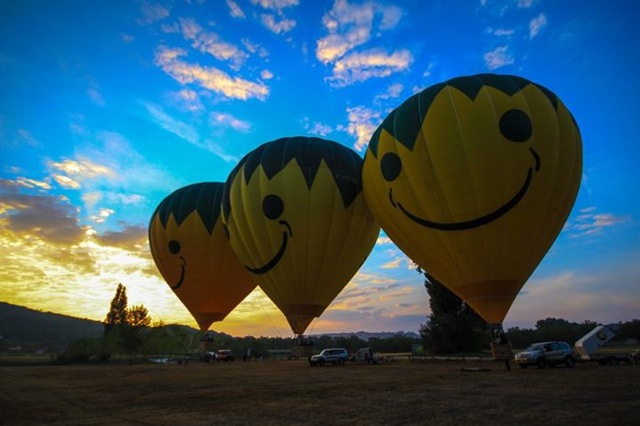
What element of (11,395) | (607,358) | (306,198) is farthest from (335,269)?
(11,395)

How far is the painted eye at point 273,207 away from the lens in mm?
24406

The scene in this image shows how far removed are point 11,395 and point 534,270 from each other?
69.5 ft

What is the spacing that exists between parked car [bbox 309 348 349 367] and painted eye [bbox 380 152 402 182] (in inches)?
541

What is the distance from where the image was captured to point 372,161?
21.0m

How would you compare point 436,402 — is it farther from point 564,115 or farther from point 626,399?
point 564,115

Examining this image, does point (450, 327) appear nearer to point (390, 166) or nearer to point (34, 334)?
point (390, 166)

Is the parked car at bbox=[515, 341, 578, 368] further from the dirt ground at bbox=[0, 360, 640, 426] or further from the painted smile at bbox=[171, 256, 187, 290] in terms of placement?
the painted smile at bbox=[171, 256, 187, 290]

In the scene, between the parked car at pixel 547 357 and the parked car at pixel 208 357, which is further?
the parked car at pixel 208 357

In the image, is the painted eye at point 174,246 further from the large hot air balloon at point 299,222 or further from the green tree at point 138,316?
the green tree at point 138,316

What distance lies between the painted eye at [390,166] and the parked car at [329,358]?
45.1 feet

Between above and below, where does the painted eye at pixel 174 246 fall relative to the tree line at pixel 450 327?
above

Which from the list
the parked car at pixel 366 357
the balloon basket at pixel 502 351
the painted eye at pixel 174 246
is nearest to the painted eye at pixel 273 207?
the painted eye at pixel 174 246

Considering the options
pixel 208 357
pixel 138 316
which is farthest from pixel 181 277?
pixel 138 316

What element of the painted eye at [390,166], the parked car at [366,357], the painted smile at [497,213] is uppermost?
the painted eye at [390,166]
